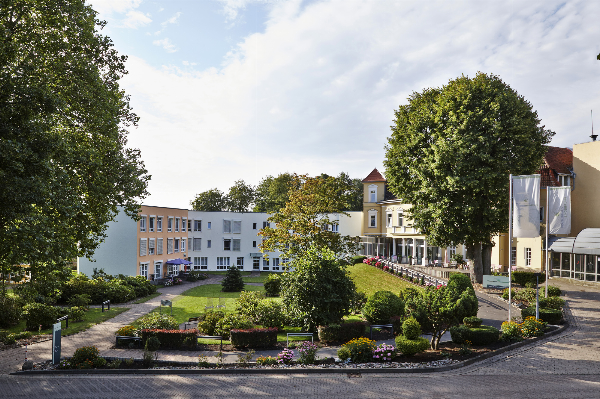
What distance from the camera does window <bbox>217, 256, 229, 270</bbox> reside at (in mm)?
57125

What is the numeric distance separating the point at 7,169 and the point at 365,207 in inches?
1740

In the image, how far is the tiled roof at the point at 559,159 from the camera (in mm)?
37562

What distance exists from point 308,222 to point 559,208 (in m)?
14.2

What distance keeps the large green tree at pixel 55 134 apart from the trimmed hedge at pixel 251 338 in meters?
7.01

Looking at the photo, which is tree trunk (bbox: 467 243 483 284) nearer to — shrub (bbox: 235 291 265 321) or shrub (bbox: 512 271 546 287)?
shrub (bbox: 512 271 546 287)

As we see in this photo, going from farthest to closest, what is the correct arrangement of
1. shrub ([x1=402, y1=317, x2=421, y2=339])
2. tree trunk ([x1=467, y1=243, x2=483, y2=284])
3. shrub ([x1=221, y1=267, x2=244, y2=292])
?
shrub ([x1=221, y1=267, x2=244, y2=292]), tree trunk ([x1=467, y1=243, x2=483, y2=284]), shrub ([x1=402, y1=317, x2=421, y2=339])

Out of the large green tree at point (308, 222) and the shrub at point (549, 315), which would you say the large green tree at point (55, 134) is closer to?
the large green tree at point (308, 222)

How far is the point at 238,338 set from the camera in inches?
639

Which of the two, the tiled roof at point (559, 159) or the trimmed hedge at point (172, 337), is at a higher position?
the tiled roof at point (559, 159)

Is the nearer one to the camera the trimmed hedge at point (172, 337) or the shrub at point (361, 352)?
the shrub at point (361, 352)

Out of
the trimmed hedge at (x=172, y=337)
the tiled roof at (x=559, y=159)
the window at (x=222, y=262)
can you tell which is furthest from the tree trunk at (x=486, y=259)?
the window at (x=222, y=262)

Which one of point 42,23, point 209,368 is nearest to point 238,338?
point 209,368

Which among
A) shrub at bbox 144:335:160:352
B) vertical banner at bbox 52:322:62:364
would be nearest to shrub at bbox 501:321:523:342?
shrub at bbox 144:335:160:352

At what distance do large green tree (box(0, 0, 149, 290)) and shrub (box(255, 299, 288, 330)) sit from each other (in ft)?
27.0
